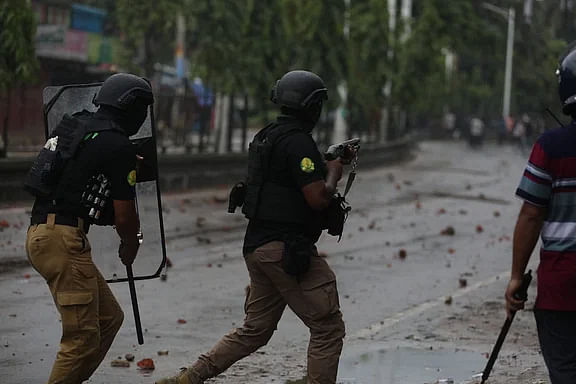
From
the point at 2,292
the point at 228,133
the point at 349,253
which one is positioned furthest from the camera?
the point at 228,133

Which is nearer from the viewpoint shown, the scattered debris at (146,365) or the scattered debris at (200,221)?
the scattered debris at (146,365)

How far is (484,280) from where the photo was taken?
1295 centimetres

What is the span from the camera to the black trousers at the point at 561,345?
15.9 feet

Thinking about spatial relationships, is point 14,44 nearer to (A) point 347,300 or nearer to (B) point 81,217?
(A) point 347,300

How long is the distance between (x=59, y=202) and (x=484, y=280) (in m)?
7.83

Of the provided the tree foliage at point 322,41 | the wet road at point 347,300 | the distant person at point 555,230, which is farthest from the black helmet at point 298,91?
the tree foliage at point 322,41

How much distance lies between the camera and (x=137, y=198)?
6.77m

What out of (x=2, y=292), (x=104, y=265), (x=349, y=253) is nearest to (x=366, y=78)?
(x=349, y=253)

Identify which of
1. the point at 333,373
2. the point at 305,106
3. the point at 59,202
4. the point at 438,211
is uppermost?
the point at 305,106

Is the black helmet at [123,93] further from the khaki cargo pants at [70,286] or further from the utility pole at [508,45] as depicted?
the utility pole at [508,45]

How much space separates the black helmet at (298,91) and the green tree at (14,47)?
1286 cm

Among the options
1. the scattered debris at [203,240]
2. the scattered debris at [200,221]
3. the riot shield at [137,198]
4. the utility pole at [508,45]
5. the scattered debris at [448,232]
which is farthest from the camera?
the utility pole at [508,45]

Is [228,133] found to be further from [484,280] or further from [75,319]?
[75,319]

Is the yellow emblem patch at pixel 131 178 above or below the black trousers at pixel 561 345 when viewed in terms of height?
above
